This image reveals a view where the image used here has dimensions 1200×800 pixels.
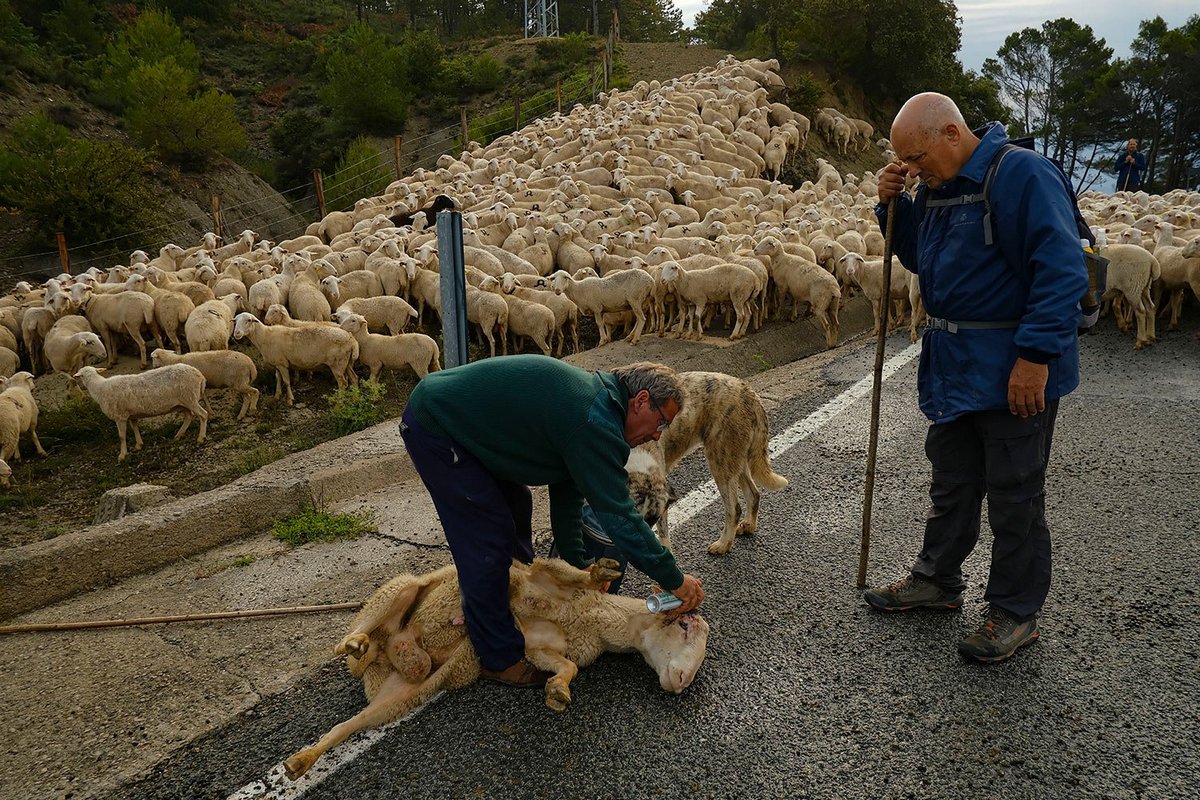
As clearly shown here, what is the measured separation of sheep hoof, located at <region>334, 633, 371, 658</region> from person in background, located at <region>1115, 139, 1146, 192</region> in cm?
2441

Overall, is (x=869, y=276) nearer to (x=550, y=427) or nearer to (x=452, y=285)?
(x=452, y=285)

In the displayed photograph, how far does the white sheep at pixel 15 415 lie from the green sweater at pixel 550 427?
23.4 ft

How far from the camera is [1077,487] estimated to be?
5.46m

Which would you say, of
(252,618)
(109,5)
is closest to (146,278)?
(252,618)

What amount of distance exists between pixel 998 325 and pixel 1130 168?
23437 millimetres

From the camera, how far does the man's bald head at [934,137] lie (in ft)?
11.9

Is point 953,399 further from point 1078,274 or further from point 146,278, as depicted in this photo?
point 146,278

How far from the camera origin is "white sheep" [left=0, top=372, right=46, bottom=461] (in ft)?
27.2

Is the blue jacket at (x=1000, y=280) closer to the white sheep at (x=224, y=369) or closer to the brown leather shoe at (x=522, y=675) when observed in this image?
the brown leather shoe at (x=522, y=675)

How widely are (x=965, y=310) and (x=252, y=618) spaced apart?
Answer: 403 cm

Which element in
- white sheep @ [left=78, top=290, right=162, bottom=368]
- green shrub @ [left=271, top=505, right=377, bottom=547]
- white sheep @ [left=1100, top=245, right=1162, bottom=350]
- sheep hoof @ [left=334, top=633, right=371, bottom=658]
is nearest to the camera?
sheep hoof @ [left=334, top=633, right=371, bottom=658]

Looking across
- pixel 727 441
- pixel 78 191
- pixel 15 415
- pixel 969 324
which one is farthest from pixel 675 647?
pixel 78 191

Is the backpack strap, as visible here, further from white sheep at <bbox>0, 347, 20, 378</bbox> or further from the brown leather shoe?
white sheep at <bbox>0, 347, 20, 378</bbox>

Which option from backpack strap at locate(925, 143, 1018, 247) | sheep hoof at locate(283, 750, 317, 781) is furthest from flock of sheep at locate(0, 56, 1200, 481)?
sheep hoof at locate(283, 750, 317, 781)
